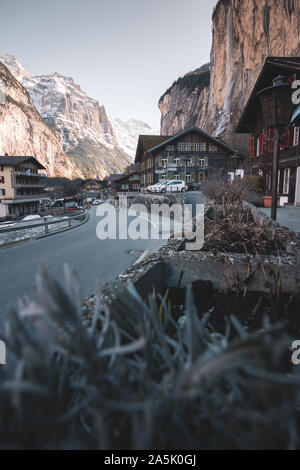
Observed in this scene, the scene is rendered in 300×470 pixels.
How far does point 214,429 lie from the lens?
896 mm

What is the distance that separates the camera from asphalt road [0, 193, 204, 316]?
579 cm

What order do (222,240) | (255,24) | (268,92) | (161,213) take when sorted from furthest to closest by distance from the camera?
(255,24) → (161,213) → (268,92) → (222,240)

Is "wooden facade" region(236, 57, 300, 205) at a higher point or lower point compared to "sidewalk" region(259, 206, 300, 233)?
higher

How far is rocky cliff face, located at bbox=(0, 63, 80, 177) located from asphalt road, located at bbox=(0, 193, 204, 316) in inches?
4445

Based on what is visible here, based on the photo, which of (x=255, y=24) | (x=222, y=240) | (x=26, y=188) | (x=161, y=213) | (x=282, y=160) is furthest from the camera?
(x=26, y=188)

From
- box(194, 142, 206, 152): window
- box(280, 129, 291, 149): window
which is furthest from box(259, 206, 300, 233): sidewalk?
box(194, 142, 206, 152): window

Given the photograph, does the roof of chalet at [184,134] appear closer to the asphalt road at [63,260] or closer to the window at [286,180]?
the window at [286,180]

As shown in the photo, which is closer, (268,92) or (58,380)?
(58,380)

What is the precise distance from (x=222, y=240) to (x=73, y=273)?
13.5 ft

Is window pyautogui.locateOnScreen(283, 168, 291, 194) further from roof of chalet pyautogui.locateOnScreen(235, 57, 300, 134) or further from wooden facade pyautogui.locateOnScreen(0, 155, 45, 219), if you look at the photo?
wooden facade pyautogui.locateOnScreen(0, 155, 45, 219)
